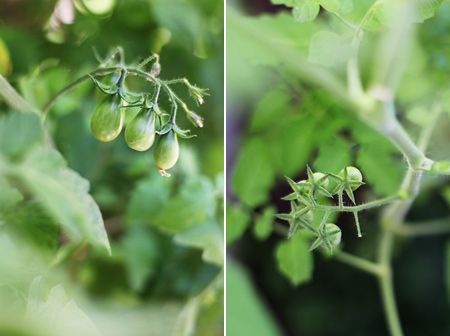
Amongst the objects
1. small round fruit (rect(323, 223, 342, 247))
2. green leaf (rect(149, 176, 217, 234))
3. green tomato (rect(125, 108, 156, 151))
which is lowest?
green leaf (rect(149, 176, 217, 234))

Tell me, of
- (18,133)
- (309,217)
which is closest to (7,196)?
(18,133)

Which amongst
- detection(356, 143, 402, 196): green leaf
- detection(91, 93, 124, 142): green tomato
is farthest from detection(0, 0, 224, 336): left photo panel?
detection(356, 143, 402, 196): green leaf

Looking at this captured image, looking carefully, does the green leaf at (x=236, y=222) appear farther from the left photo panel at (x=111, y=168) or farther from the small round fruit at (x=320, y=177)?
the small round fruit at (x=320, y=177)

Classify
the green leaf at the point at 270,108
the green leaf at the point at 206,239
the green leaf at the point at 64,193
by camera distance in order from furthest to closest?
the green leaf at the point at 270,108, the green leaf at the point at 206,239, the green leaf at the point at 64,193

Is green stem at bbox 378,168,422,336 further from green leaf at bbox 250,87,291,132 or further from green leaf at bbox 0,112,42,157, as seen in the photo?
green leaf at bbox 0,112,42,157

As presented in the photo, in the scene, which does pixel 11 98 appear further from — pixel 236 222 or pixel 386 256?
pixel 386 256

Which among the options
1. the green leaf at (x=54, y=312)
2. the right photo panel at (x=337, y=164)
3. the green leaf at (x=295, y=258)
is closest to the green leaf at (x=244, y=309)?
the right photo panel at (x=337, y=164)
